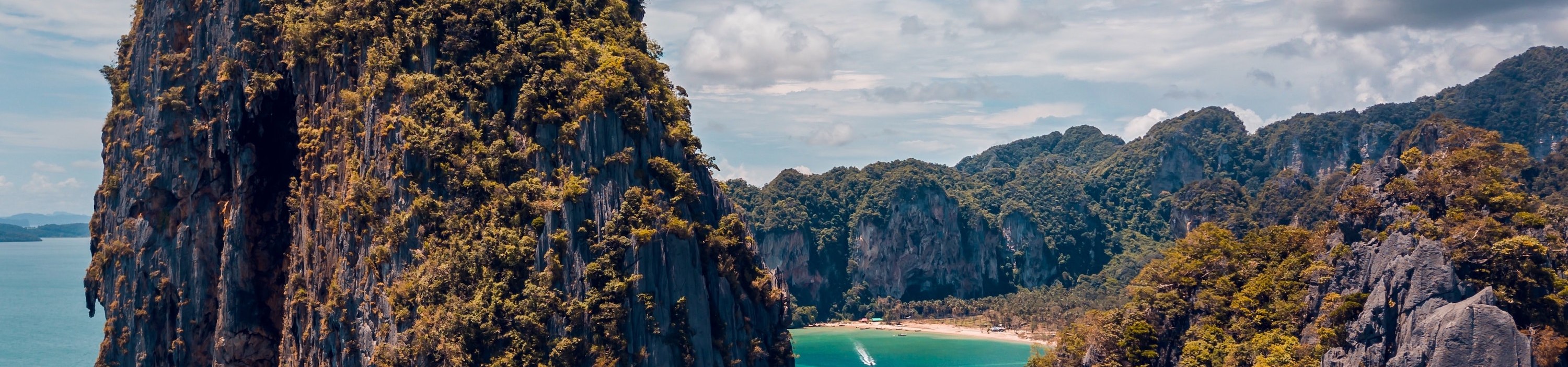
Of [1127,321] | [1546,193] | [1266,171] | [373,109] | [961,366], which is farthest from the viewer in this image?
[1266,171]

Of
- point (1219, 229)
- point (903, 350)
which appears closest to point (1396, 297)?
point (1219, 229)

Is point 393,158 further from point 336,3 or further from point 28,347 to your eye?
point 28,347

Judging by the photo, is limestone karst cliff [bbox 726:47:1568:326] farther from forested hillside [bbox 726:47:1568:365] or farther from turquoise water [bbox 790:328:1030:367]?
turquoise water [bbox 790:328:1030:367]

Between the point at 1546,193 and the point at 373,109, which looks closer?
the point at 373,109

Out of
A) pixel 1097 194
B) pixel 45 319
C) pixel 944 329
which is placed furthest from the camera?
pixel 1097 194

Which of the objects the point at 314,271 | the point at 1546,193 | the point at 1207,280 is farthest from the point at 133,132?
the point at 1546,193

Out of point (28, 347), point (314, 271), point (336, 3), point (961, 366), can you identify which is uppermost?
point (336, 3)

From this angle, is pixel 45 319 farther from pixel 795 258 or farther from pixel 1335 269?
pixel 1335 269

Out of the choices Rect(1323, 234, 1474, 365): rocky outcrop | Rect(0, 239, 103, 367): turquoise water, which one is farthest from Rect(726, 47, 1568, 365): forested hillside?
Rect(0, 239, 103, 367): turquoise water
